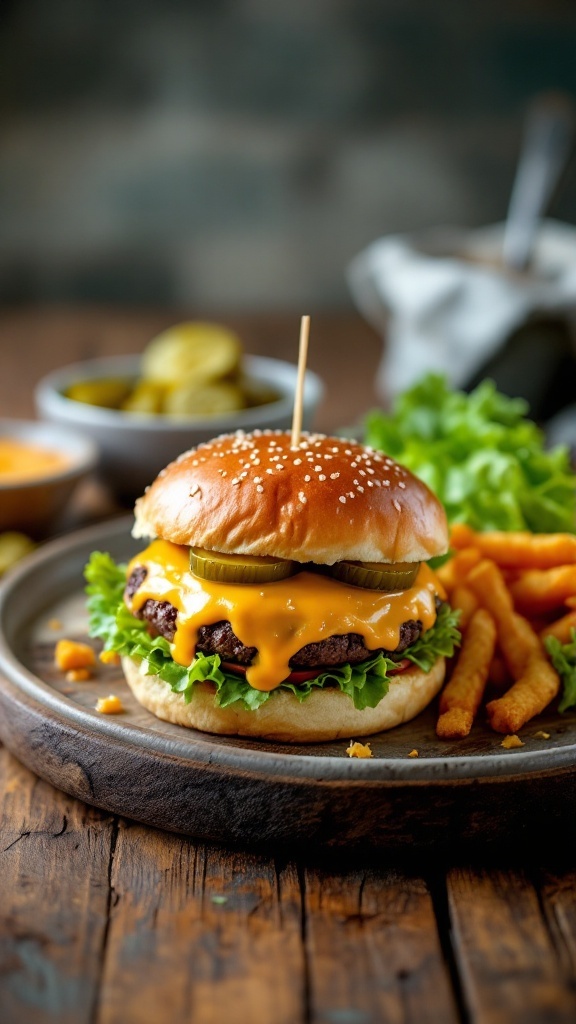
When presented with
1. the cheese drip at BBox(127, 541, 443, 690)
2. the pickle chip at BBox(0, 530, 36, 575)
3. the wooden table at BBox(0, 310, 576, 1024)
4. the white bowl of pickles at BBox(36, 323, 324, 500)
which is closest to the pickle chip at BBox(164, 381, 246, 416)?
the white bowl of pickles at BBox(36, 323, 324, 500)

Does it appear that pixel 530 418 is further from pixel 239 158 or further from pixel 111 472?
pixel 239 158

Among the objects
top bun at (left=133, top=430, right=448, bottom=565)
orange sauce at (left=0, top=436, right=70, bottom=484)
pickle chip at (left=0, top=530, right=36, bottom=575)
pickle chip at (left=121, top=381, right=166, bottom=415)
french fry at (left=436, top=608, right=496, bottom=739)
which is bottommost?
pickle chip at (left=0, top=530, right=36, bottom=575)

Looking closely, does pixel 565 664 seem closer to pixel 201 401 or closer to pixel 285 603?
pixel 285 603

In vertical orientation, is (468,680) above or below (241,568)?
below

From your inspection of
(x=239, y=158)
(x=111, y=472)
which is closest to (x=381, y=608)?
(x=111, y=472)

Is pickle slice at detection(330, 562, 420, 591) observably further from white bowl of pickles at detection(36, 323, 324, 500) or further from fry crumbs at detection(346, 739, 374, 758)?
white bowl of pickles at detection(36, 323, 324, 500)

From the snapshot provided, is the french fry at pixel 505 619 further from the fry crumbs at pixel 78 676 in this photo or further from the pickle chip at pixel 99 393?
the pickle chip at pixel 99 393

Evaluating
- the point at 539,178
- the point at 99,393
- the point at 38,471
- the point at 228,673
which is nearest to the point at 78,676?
the point at 228,673
